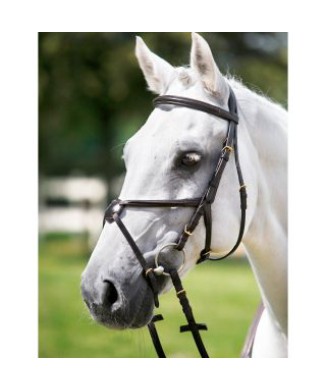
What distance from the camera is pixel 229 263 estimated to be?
28.8 ft

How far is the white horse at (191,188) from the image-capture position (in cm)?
198

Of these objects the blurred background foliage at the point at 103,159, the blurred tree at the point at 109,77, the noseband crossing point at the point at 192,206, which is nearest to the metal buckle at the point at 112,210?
the noseband crossing point at the point at 192,206

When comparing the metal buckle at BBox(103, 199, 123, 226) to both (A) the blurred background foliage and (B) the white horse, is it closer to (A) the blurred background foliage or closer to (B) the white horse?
(B) the white horse

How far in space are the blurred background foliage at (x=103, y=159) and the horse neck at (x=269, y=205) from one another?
0.54 metres

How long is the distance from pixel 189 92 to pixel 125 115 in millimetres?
6658

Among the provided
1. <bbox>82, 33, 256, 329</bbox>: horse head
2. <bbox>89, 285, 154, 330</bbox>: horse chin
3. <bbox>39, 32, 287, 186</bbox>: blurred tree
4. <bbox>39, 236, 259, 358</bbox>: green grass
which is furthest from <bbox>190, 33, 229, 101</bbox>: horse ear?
<bbox>39, 32, 287, 186</bbox>: blurred tree

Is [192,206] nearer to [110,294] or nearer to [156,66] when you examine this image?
[110,294]

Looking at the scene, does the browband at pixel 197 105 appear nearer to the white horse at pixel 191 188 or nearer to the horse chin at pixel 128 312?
the white horse at pixel 191 188

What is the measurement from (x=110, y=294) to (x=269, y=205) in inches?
29.6

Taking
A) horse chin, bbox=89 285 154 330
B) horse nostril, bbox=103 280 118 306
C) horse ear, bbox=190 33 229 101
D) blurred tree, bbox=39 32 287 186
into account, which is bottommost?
horse chin, bbox=89 285 154 330

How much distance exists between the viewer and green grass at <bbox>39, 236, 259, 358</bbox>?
3857 millimetres

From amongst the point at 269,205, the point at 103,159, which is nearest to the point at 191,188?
the point at 269,205
